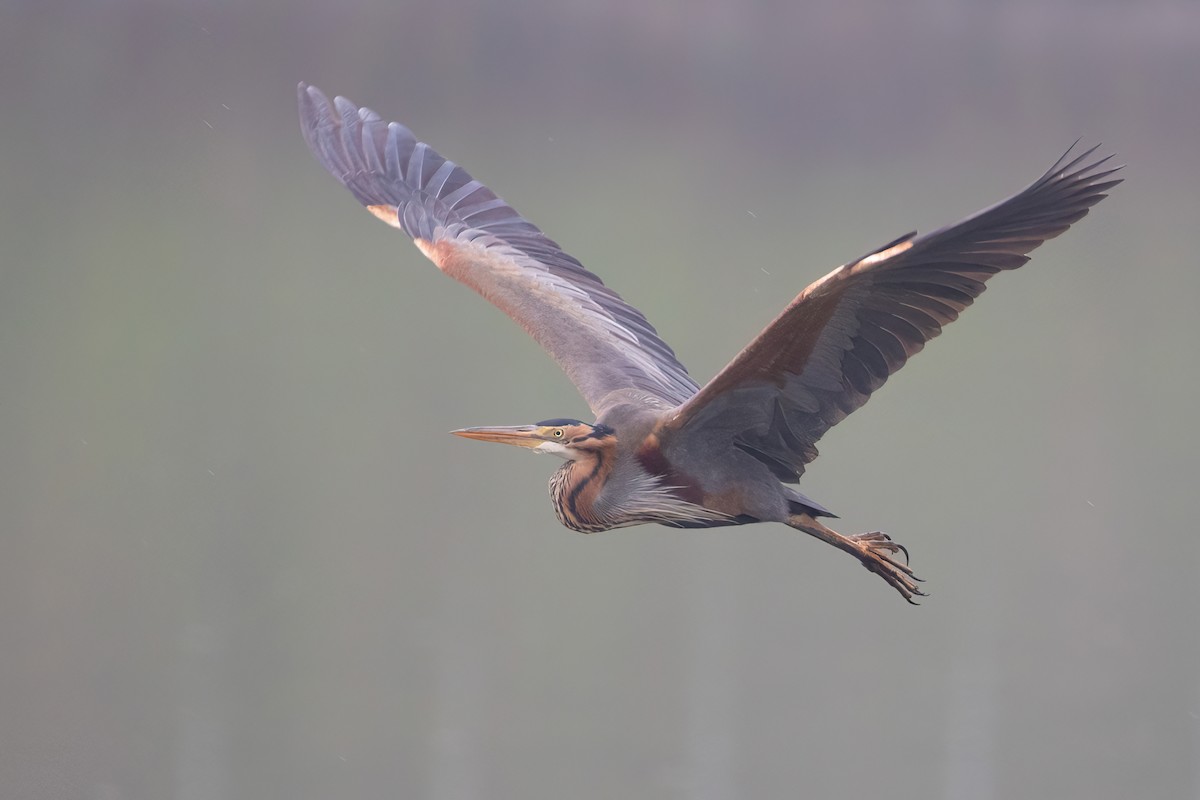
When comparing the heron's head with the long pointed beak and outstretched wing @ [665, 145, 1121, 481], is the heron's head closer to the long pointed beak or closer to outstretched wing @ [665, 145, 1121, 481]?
the long pointed beak

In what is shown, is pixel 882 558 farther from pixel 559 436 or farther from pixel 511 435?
pixel 511 435

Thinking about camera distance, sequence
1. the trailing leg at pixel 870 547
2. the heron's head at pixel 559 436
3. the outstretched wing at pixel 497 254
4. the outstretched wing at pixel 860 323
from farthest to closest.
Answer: the outstretched wing at pixel 497 254 < the trailing leg at pixel 870 547 < the heron's head at pixel 559 436 < the outstretched wing at pixel 860 323

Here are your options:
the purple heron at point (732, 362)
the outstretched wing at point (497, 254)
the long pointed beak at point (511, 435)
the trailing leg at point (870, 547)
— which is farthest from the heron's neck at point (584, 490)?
the trailing leg at point (870, 547)

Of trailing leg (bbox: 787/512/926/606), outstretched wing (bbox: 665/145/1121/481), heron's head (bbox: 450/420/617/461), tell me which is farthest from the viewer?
trailing leg (bbox: 787/512/926/606)

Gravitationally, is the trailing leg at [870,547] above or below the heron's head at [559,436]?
below

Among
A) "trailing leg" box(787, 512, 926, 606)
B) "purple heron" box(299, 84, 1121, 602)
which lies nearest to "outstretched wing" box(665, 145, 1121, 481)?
"purple heron" box(299, 84, 1121, 602)

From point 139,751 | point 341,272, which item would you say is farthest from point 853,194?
point 139,751

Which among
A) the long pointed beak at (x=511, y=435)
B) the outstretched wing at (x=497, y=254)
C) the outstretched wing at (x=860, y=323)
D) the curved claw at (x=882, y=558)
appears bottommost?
the curved claw at (x=882, y=558)

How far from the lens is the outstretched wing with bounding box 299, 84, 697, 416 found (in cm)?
482

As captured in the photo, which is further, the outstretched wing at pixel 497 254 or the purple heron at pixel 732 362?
the outstretched wing at pixel 497 254

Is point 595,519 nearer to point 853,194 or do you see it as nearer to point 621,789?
point 621,789

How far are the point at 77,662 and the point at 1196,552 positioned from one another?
5.71 meters

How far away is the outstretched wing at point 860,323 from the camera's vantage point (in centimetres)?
347

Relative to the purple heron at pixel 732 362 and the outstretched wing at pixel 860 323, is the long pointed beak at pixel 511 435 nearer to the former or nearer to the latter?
the purple heron at pixel 732 362
